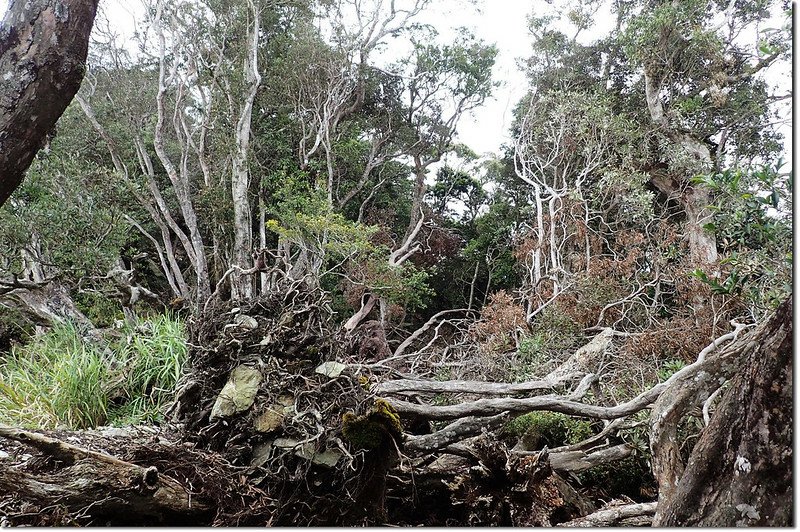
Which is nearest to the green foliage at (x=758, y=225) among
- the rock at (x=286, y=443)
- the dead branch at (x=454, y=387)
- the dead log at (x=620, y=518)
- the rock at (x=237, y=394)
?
the dead log at (x=620, y=518)

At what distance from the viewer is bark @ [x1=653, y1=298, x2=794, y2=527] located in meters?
1.02

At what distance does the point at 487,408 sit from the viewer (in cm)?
229

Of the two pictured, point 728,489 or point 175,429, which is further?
point 175,429

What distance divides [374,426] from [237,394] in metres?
0.74

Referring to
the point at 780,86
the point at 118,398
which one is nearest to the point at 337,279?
the point at 118,398

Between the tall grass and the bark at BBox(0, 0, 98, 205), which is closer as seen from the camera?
the bark at BBox(0, 0, 98, 205)

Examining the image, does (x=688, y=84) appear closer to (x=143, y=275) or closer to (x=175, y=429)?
(x=175, y=429)

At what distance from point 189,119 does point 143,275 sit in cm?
290

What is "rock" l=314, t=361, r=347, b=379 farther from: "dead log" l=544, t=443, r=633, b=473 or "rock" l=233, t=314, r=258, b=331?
"dead log" l=544, t=443, r=633, b=473

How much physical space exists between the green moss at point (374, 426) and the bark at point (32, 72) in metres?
1.40

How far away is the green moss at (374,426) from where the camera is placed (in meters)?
1.71

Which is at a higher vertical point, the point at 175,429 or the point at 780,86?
the point at 780,86

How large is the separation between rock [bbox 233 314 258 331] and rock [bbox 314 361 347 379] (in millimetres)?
401

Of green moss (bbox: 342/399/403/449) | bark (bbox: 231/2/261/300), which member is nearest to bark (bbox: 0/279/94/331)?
bark (bbox: 231/2/261/300)
